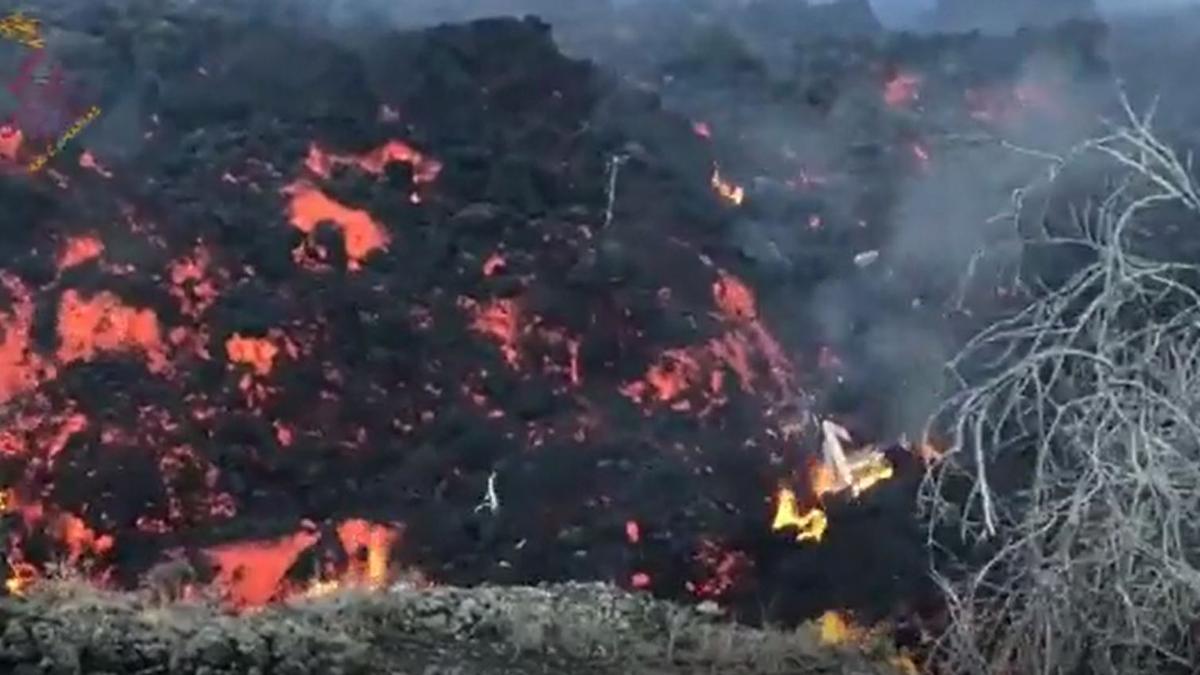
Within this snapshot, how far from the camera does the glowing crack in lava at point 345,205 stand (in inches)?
698

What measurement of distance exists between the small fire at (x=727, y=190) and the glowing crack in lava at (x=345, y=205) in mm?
4082

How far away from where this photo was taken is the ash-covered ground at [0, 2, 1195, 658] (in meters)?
14.2

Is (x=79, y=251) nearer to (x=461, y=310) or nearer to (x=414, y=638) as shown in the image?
(x=461, y=310)

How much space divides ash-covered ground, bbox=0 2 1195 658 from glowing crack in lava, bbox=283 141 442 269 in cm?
5

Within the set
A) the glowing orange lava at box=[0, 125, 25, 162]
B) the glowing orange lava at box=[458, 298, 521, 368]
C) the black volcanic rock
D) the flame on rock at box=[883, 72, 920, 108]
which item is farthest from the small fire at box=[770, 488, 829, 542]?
the black volcanic rock

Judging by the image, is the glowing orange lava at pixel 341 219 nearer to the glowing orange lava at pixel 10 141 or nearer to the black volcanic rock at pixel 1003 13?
the glowing orange lava at pixel 10 141

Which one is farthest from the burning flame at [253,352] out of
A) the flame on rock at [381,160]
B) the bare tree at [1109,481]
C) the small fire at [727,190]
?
the bare tree at [1109,481]

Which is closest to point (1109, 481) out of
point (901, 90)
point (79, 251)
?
point (79, 251)

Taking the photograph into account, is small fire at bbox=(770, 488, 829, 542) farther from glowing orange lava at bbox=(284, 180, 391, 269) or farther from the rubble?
glowing orange lava at bbox=(284, 180, 391, 269)

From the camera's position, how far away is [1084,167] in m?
19.9

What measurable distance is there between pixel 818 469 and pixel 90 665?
10.2m

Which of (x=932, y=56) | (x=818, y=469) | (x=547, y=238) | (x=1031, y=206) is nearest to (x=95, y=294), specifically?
(x=547, y=238)

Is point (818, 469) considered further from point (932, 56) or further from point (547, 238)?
point (932, 56)

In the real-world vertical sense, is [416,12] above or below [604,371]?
above
